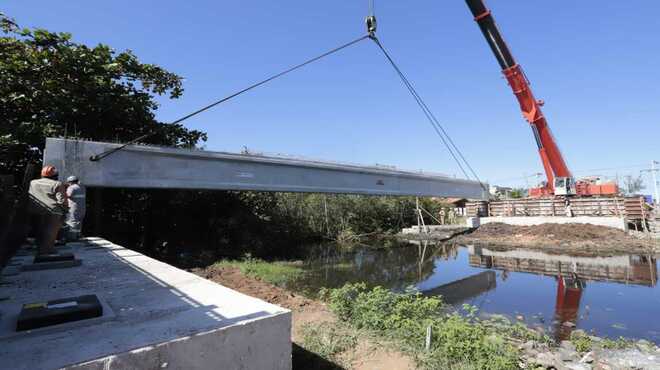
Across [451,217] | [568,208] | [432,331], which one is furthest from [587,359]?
[451,217]

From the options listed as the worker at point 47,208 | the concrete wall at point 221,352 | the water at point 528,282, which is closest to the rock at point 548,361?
the water at point 528,282

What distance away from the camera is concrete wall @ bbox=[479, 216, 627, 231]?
18.6 metres

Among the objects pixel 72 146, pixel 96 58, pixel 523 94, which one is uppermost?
pixel 523 94

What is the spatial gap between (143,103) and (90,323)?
40.1ft

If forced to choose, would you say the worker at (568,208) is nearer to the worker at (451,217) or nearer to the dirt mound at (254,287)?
the worker at (451,217)

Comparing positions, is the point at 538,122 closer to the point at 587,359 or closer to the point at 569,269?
the point at 569,269

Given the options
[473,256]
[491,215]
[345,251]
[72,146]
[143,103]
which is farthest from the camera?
[491,215]

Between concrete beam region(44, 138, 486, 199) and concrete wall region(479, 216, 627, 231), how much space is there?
9169 mm

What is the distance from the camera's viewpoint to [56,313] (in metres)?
2.57

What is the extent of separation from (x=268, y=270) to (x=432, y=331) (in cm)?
727

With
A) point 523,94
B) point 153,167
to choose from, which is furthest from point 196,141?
point 523,94

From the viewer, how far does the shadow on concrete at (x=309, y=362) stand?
12.3 feet

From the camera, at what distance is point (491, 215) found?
27.3 m

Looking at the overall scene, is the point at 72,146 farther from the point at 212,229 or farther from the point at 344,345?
the point at 344,345
